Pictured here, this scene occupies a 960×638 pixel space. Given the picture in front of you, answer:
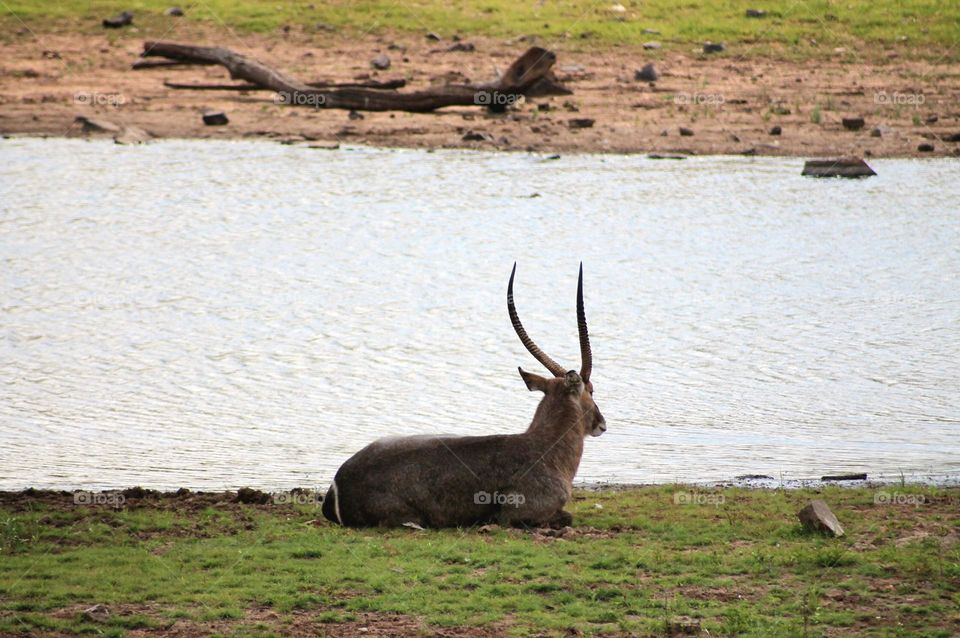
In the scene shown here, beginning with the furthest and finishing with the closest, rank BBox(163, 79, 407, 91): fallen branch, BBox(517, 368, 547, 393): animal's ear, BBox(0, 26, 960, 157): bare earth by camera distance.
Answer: BBox(163, 79, 407, 91): fallen branch < BBox(0, 26, 960, 157): bare earth < BBox(517, 368, 547, 393): animal's ear

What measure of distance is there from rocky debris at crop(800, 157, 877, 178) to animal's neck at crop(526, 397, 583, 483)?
454 inches

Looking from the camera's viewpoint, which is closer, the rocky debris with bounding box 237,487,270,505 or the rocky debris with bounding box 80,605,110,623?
the rocky debris with bounding box 80,605,110,623

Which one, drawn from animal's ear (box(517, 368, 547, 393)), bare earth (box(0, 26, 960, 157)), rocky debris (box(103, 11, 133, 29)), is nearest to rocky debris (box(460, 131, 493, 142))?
bare earth (box(0, 26, 960, 157))

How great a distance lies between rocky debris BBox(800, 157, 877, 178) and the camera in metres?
18.8

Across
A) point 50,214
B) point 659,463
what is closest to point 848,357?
point 659,463

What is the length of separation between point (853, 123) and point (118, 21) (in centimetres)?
1373

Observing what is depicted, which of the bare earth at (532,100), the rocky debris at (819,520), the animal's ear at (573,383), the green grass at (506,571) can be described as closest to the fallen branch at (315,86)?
the bare earth at (532,100)

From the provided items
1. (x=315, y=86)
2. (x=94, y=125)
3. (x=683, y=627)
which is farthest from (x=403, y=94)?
(x=683, y=627)

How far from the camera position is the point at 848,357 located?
11844 mm

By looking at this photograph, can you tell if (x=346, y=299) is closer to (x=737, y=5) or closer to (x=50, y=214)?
(x=50, y=214)

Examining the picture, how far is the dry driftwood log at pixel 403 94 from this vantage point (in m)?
21.2

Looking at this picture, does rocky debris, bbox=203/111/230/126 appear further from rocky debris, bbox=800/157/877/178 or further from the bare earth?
rocky debris, bbox=800/157/877/178

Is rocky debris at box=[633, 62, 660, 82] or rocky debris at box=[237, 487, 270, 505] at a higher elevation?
rocky debris at box=[633, 62, 660, 82]

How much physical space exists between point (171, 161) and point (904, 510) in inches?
581
